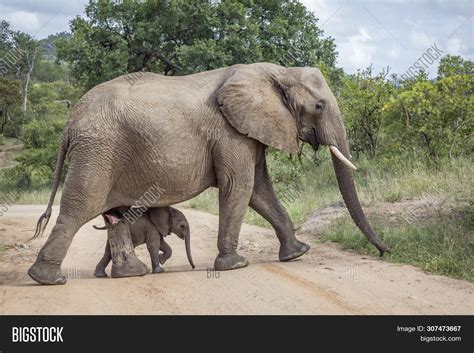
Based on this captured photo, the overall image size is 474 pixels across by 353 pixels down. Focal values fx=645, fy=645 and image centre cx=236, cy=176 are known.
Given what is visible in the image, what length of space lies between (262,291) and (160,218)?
2349 mm

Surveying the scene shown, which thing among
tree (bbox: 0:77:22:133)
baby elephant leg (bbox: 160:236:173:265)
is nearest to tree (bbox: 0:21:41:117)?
tree (bbox: 0:77:22:133)

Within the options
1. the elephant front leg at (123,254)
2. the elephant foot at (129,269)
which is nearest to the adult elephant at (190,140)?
the elephant front leg at (123,254)

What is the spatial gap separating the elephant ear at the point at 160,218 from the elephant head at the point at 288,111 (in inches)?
62.1

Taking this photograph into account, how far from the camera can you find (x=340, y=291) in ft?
21.6

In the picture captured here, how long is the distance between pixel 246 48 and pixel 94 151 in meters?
14.8

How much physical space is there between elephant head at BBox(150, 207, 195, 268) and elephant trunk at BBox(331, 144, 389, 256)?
84.9 inches

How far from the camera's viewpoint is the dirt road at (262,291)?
238 inches

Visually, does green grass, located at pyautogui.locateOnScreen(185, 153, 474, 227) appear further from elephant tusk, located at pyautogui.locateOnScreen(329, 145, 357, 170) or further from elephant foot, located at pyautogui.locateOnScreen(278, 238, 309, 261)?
elephant foot, located at pyautogui.locateOnScreen(278, 238, 309, 261)

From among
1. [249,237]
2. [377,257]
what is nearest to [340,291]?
[377,257]

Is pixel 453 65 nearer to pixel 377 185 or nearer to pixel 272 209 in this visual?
pixel 377 185

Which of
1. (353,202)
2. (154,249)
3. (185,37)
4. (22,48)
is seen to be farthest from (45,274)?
(22,48)

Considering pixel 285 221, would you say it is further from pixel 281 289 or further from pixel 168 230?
pixel 281 289

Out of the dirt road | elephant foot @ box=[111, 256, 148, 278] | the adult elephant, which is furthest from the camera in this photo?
elephant foot @ box=[111, 256, 148, 278]

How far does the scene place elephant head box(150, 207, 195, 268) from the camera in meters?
8.49
